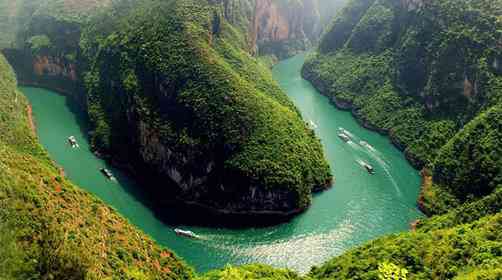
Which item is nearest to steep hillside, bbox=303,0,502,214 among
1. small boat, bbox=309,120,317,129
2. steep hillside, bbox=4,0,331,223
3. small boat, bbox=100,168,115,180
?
small boat, bbox=309,120,317,129

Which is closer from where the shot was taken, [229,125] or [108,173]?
[229,125]

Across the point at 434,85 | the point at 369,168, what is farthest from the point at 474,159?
the point at 434,85

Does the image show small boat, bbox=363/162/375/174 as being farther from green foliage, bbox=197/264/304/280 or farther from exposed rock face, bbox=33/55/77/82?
exposed rock face, bbox=33/55/77/82

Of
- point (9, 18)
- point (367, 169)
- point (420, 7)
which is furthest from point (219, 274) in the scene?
point (9, 18)

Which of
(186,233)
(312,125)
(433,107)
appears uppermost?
(433,107)

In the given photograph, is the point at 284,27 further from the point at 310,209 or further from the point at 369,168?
the point at 310,209

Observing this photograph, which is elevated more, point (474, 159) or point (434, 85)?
point (434, 85)

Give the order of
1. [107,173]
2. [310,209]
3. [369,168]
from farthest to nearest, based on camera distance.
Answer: [369,168], [107,173], [310,209]
